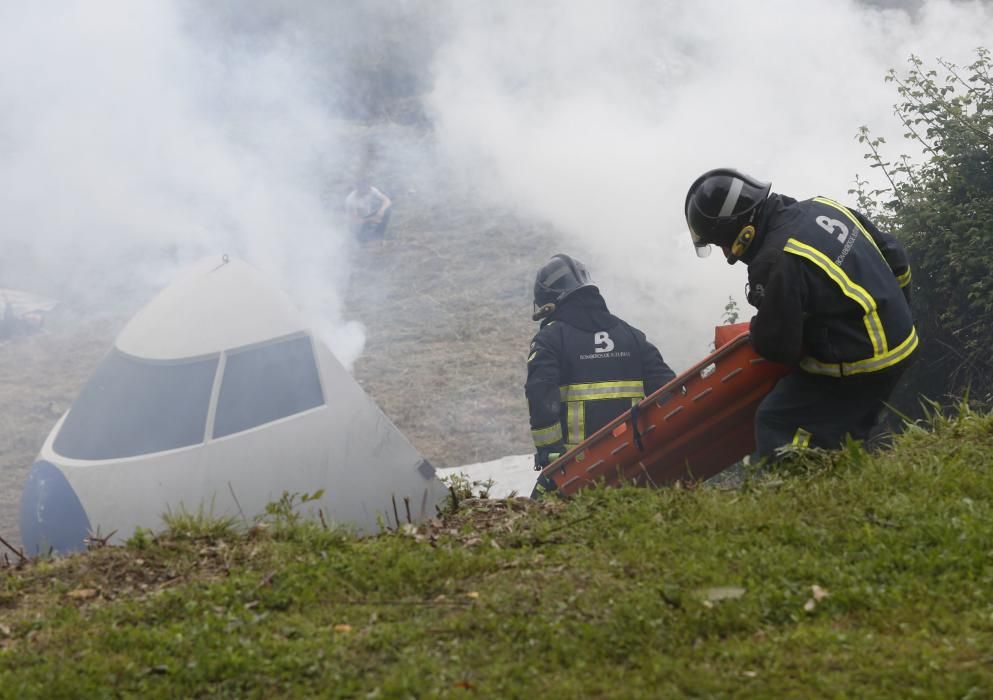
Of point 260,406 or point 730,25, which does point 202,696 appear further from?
point 730,25

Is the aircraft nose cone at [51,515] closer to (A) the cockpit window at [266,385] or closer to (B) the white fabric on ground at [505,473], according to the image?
(A) the cockpit window at [266,385]

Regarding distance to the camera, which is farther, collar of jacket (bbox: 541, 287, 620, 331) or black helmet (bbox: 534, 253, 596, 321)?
black helmet (bbox: 534, 253, 596, 321)

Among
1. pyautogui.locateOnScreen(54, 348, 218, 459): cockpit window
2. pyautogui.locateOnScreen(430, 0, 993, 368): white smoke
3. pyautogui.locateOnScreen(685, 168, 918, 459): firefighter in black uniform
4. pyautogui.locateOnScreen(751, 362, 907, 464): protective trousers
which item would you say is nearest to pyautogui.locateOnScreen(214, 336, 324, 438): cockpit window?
pyautogui.locateOnScreen(54, 348, 218, 459): cockpit window

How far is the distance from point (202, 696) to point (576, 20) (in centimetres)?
1913

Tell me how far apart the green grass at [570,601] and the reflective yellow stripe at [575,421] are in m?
2.59

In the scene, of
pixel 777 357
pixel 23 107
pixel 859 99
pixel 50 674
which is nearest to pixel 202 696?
pixel 50 674

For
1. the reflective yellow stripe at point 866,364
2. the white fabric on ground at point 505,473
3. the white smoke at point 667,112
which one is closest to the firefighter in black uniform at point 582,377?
the white fabric on ground at point 505,473

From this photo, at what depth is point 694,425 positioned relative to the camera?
208 inches

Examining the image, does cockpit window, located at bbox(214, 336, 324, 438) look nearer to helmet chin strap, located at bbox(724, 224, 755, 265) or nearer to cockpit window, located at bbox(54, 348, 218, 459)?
cockpit window, located at bbox(54, 348, 218, 459)

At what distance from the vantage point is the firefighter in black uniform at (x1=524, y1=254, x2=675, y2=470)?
6.71 m

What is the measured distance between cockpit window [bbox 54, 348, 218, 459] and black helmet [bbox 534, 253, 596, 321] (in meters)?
2.31

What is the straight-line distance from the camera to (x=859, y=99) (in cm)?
1553

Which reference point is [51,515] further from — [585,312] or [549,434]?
[585,312]

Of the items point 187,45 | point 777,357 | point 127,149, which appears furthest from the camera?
point 187,45
